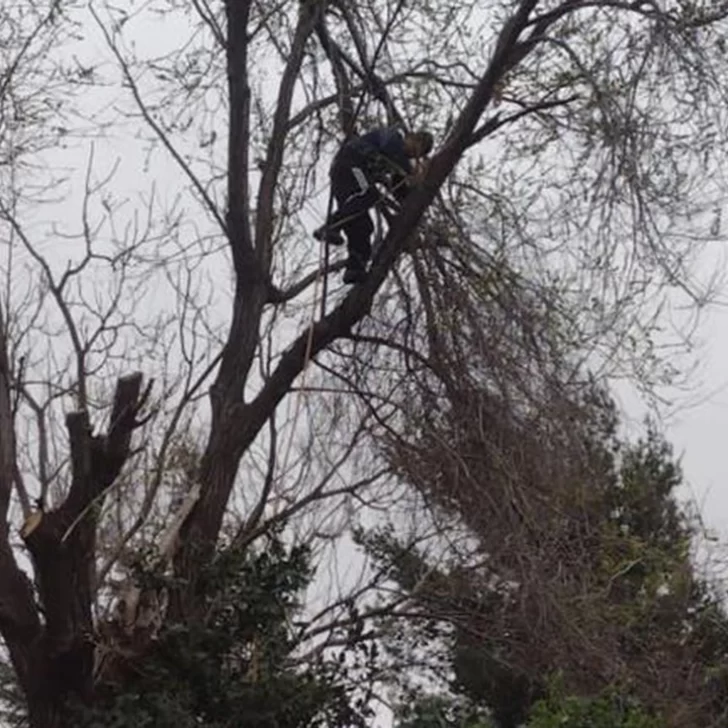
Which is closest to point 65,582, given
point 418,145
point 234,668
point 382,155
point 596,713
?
point 234,668

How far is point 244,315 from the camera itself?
394 inches

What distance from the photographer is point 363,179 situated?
9.38 m

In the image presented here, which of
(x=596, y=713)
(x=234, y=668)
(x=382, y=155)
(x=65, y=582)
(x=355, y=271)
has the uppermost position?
(x=382, y=155)

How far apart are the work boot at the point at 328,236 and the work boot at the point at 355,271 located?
0.14 m

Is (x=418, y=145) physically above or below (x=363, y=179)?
above

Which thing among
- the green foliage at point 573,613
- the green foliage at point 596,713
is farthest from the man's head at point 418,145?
the green foliage at point 596,713

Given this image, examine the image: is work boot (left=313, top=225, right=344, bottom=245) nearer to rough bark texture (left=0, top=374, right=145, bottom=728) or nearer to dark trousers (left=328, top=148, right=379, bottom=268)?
dark trousers (left=328, top=148, right=379, bottom=268)

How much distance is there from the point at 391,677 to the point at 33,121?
4.53 meters

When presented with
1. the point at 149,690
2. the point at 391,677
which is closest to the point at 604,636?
the point at 391,677

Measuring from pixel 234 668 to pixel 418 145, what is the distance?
10.5ft

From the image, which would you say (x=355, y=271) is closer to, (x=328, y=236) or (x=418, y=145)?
(x=328, y=236)

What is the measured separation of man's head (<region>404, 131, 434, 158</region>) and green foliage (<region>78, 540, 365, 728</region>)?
8.07 ft

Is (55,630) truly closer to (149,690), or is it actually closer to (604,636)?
(149,690)

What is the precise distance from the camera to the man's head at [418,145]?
9336mm
